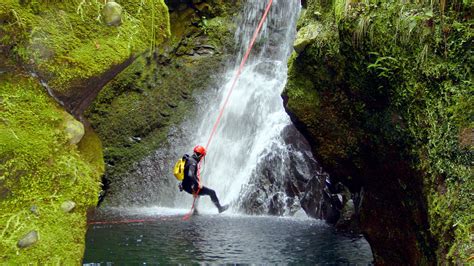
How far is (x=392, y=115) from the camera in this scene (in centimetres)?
527

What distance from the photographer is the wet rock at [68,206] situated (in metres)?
4.29

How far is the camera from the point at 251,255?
841cm

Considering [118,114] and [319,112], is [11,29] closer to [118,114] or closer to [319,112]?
[319,112]

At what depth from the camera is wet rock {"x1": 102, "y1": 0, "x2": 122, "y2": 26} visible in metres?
5.10

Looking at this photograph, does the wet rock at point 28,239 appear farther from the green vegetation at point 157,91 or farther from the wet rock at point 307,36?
the green vegetation at point 157,91

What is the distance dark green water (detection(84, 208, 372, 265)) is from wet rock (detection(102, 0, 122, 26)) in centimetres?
452

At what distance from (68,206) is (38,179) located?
381mm

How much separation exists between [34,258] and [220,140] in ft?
41.2

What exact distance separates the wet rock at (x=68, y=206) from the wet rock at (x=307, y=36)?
4.57 m

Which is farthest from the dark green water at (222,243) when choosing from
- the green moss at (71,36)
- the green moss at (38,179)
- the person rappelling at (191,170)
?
the green moss at (71,36)

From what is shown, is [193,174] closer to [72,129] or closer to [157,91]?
[72,129]

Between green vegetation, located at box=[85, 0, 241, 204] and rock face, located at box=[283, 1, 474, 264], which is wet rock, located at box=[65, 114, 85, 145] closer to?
rock face, located at box=[283, 1, 474, 264]

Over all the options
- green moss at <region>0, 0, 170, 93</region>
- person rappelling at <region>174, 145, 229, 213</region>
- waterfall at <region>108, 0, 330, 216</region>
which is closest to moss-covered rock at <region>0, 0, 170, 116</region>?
green moss at <region>0, 0, 170, 93</region>

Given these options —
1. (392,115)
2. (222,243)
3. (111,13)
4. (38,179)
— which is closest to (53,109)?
(38,179)
